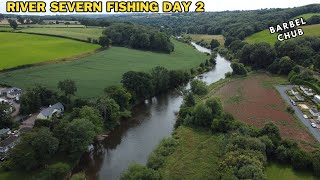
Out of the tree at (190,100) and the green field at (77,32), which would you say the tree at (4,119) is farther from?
the green field at (77,32)

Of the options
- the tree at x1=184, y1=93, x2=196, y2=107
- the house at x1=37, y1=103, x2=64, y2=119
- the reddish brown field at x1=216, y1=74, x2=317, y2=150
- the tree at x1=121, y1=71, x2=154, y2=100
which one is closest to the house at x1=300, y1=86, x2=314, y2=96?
the reddish brown field at x1=216, y1=74, x2=317, y2=150

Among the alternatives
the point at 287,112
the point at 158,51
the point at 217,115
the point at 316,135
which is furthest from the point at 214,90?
the point at 158,51

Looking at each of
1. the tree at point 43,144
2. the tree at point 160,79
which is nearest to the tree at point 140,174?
the tree at point 43,144

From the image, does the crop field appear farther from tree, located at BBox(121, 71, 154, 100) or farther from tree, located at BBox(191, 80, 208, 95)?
tree, located at BBox(121, 71, 154, 100)

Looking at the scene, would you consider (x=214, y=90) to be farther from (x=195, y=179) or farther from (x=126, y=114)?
(x=195, y=179)

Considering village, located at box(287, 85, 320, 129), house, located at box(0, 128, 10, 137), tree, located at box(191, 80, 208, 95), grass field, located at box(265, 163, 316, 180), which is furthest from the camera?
tree, located at box(191, 80, 208, 95)

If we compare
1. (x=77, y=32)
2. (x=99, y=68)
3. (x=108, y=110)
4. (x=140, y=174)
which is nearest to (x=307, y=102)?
(x=108, y=110)
